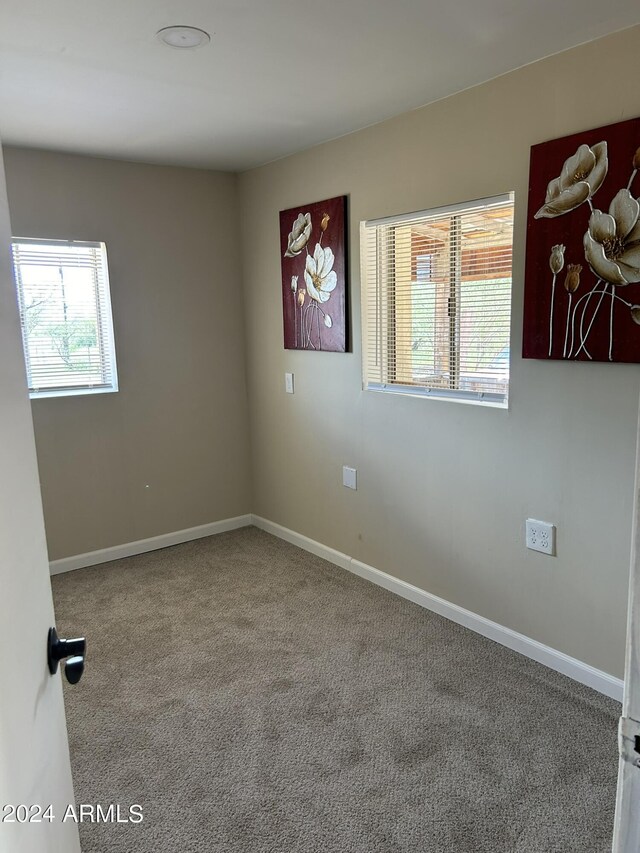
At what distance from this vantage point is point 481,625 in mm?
2742

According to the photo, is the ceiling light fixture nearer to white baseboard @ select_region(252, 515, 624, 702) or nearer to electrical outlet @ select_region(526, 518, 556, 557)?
electrical outlet @ select_region(526, 518, 556, 557)

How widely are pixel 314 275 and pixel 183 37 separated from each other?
1539mm

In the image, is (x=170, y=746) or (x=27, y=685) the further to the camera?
(x=170, y=746)

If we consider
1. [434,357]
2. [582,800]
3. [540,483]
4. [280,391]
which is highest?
[434,357]

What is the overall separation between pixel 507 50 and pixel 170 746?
2680mm

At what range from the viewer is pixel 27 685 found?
3.10ft

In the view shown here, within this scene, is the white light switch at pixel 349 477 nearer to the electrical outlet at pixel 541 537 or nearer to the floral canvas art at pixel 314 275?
the floral canvas art at pixel 314 275

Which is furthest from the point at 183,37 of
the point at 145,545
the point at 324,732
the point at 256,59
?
the point at 145,545

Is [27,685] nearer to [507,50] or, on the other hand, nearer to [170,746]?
[170,746]

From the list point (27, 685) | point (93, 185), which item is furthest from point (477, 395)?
point (93, 185)

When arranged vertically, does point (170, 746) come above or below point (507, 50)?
below

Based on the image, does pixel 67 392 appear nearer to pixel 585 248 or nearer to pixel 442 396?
pixel 442 396

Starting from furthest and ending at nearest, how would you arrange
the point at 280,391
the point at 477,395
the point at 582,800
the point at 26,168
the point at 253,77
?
the point at 280,391
the point at 26,168
the point at 477,395
the point at 253,77
the point at 582,800

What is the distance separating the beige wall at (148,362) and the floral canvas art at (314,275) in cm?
59
